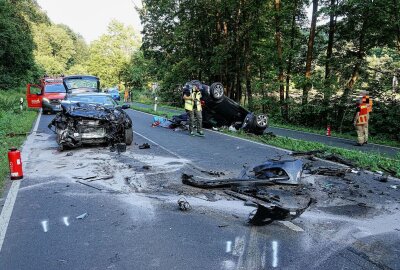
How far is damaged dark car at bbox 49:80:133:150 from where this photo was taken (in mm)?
9867

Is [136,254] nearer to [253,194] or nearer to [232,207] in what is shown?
[232,207]

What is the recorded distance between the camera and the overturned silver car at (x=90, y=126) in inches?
388

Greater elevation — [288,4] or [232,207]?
[288,4]

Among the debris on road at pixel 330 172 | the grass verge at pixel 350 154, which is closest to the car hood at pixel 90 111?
the grass verge at pixel 350 154

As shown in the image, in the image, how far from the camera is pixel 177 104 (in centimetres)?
3812

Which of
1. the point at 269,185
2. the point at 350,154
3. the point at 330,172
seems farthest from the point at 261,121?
the point at 269,185

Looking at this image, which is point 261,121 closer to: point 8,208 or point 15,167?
point 15,167

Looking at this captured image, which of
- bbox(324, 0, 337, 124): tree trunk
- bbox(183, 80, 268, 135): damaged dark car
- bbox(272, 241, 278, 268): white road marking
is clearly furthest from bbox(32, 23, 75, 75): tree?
bbox(272, 241, 278, 268): white road marking

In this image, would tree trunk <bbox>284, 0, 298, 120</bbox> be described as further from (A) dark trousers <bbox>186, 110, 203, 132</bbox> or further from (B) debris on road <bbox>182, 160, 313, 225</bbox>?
(B) debris on road <bbox>182, 160, 313, 225</bbox>

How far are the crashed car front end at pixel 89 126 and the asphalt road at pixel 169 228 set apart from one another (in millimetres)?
2239

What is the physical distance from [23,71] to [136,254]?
47.5 meters

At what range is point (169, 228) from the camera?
451 cm

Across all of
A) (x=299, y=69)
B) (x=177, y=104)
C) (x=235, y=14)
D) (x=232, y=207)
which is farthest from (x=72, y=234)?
(x=177, y=104)

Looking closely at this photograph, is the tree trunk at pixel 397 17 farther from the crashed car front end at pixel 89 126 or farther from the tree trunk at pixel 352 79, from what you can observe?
the crashed car front end at pixel 89 126
